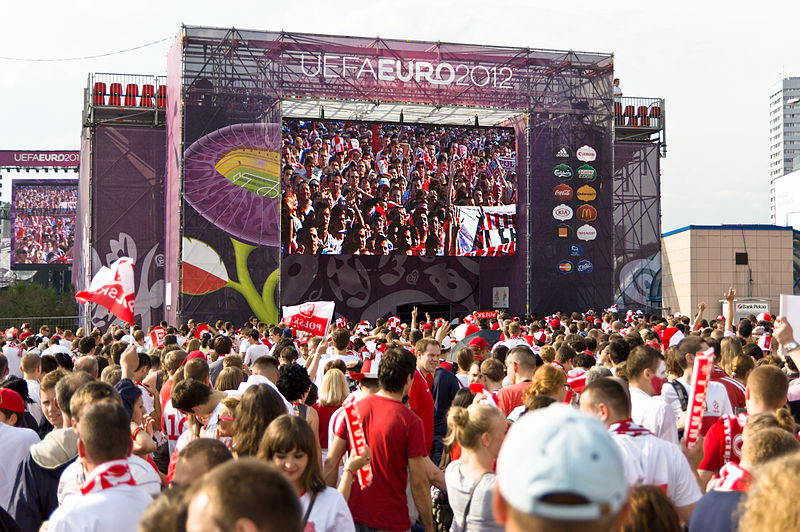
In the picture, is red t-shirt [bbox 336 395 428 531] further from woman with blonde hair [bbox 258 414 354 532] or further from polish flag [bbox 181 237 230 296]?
polish flag [bbox 181 237 230 296]

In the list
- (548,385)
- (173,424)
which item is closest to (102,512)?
(548,385)

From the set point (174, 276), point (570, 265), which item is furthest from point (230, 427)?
point (570, 265)

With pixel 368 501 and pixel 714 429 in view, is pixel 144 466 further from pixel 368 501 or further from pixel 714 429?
pixel 714 429

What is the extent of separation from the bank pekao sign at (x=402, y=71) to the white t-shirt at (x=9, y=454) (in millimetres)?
27652

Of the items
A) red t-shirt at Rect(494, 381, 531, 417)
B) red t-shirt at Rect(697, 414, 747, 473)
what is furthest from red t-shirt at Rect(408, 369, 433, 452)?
red t-shirt at Rect(697, 414, 747, 473)

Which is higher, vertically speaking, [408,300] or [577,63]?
[577,63]

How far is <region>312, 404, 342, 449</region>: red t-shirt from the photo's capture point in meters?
6.46

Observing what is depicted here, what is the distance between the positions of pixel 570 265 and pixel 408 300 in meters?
8.32

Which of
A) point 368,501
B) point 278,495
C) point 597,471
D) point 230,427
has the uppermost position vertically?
point 597,471

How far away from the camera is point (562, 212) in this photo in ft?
110

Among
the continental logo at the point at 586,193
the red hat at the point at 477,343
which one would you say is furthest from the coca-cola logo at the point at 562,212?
the red hat at the point at 477,343

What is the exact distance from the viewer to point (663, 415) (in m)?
5.16

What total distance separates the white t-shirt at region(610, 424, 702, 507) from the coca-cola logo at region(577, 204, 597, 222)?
30481 mm

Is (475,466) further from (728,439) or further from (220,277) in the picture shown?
(220,277)
